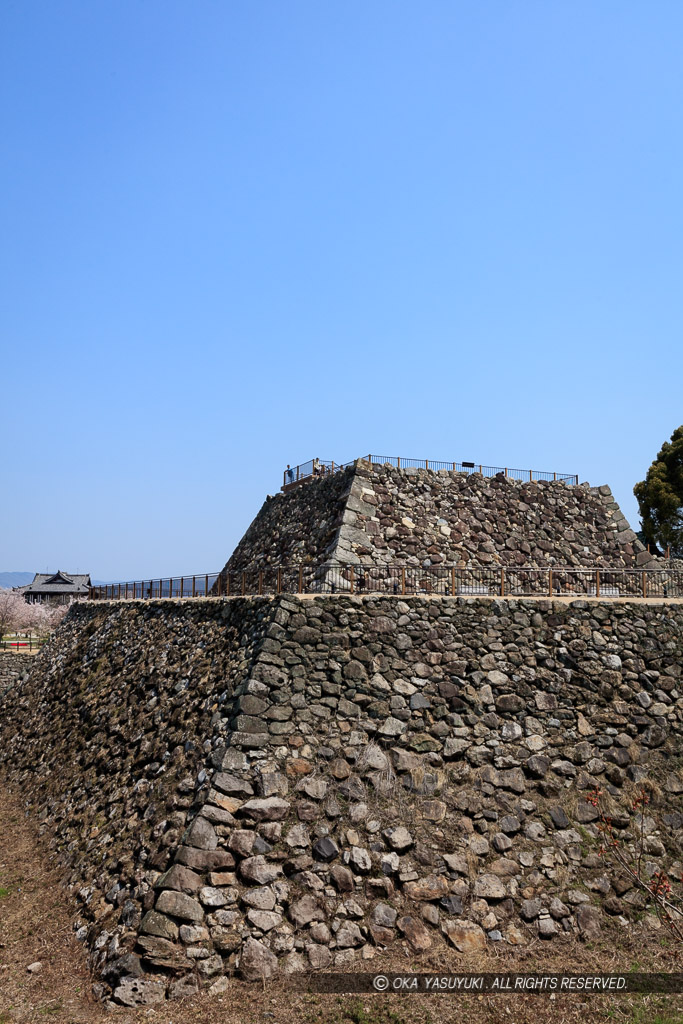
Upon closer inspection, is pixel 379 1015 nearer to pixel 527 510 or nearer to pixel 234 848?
pixel 234 848

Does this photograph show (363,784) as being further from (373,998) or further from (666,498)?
(666,498)

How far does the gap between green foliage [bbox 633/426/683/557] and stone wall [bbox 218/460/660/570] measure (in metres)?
8.97

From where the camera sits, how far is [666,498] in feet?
155

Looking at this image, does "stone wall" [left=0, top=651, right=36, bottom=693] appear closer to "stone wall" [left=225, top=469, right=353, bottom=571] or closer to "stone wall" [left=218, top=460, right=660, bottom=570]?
"stone wall" [left=225, top=469, right=353, bottom=571]

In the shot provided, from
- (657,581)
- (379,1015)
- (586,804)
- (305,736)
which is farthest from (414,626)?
(657,581)

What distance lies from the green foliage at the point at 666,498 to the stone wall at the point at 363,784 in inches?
1109

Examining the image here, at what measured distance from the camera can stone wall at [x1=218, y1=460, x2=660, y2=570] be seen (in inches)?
1270

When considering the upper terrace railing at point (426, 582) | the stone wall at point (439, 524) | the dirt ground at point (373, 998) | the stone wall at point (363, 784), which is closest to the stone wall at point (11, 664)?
the upper terrace railing at point (426, 582)

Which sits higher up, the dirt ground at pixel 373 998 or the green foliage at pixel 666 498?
the green foliage at pixel 666 498

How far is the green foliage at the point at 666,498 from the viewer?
47.3 meters

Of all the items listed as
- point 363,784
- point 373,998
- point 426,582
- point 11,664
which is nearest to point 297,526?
point 426,582

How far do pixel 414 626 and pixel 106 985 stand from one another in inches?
414

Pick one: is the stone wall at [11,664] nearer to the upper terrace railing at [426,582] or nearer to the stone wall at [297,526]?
the upper terrace railing at [426,582]

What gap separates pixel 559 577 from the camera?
34219mm
